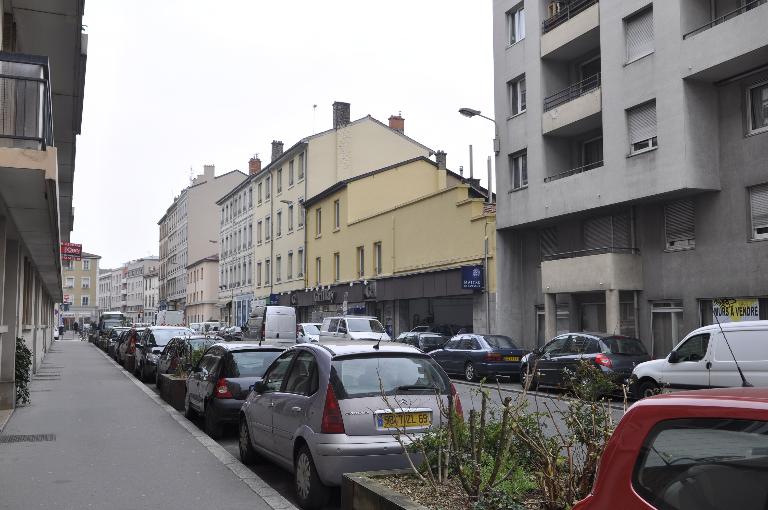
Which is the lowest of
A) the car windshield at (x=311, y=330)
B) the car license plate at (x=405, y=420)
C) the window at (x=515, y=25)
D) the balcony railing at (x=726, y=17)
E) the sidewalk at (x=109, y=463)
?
the sidewalk at (x=109, y=463)

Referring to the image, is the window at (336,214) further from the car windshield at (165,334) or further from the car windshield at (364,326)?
the car windshield at (165,334)

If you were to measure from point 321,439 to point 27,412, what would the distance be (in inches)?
358

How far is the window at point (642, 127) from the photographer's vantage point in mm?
21766

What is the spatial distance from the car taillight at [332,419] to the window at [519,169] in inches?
854

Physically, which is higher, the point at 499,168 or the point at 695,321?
the point at 499,168

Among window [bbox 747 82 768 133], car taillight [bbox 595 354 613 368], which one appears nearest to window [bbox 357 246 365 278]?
window [bbox 747 82 768 133]

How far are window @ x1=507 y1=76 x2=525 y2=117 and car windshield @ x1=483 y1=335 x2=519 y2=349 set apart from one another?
9325 millimetres

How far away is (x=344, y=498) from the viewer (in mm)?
5957

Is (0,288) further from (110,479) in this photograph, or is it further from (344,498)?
(344,498)

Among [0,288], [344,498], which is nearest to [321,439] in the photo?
[344,498]

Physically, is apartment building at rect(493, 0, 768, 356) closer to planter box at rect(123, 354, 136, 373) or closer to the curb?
the curb

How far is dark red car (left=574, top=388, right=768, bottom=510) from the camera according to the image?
98.5 inches

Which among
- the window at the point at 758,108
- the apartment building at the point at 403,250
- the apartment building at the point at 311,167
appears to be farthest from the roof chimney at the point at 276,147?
the window at the point at 758,108

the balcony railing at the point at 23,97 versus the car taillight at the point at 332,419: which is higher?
the balcony railing at the point at 23,97
